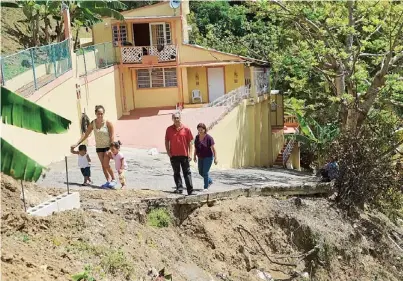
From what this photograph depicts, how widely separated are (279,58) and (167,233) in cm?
1148

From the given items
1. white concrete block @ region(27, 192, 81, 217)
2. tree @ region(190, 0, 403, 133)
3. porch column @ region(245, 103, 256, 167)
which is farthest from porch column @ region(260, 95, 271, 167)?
white concrete block @ region(27, 192, 81, 217)

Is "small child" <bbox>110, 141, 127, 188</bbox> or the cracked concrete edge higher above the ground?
"small child" <bbox>110, 141, 127, 188</bbox>

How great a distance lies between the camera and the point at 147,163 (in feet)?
48.5

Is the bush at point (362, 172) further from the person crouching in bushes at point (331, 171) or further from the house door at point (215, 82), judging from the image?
the house door at point (215, 82)

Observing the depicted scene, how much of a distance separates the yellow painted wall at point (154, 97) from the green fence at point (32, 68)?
10.9 metres

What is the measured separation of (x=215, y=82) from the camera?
27703 mm

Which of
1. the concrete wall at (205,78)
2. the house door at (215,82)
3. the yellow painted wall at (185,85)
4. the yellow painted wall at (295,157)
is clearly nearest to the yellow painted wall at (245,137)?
the yellow painted wall at (295,157)

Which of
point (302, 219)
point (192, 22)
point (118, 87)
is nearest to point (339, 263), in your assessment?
point (302, 219)

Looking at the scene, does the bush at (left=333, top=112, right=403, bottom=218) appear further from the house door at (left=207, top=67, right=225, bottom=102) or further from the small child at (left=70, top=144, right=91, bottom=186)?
the house door at (left=207, top=67, right=225, bottom=102)

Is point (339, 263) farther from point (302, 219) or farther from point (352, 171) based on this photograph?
point (352, 171)

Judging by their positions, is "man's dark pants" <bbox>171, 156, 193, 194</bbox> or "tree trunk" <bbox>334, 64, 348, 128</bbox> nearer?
"man's dark pants" <bbox>171, 156, 193, 194</bbox>

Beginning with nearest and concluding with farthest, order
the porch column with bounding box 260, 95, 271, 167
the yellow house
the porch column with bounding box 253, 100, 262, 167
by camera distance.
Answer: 1. the porch column with bounding box 253, 100, 262, 167
2. the porch column with bounding box 260, 95, 271, 167
3. the yellow house

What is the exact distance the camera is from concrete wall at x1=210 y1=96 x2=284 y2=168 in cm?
1812

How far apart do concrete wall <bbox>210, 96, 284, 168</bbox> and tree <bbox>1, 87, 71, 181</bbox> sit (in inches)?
451
